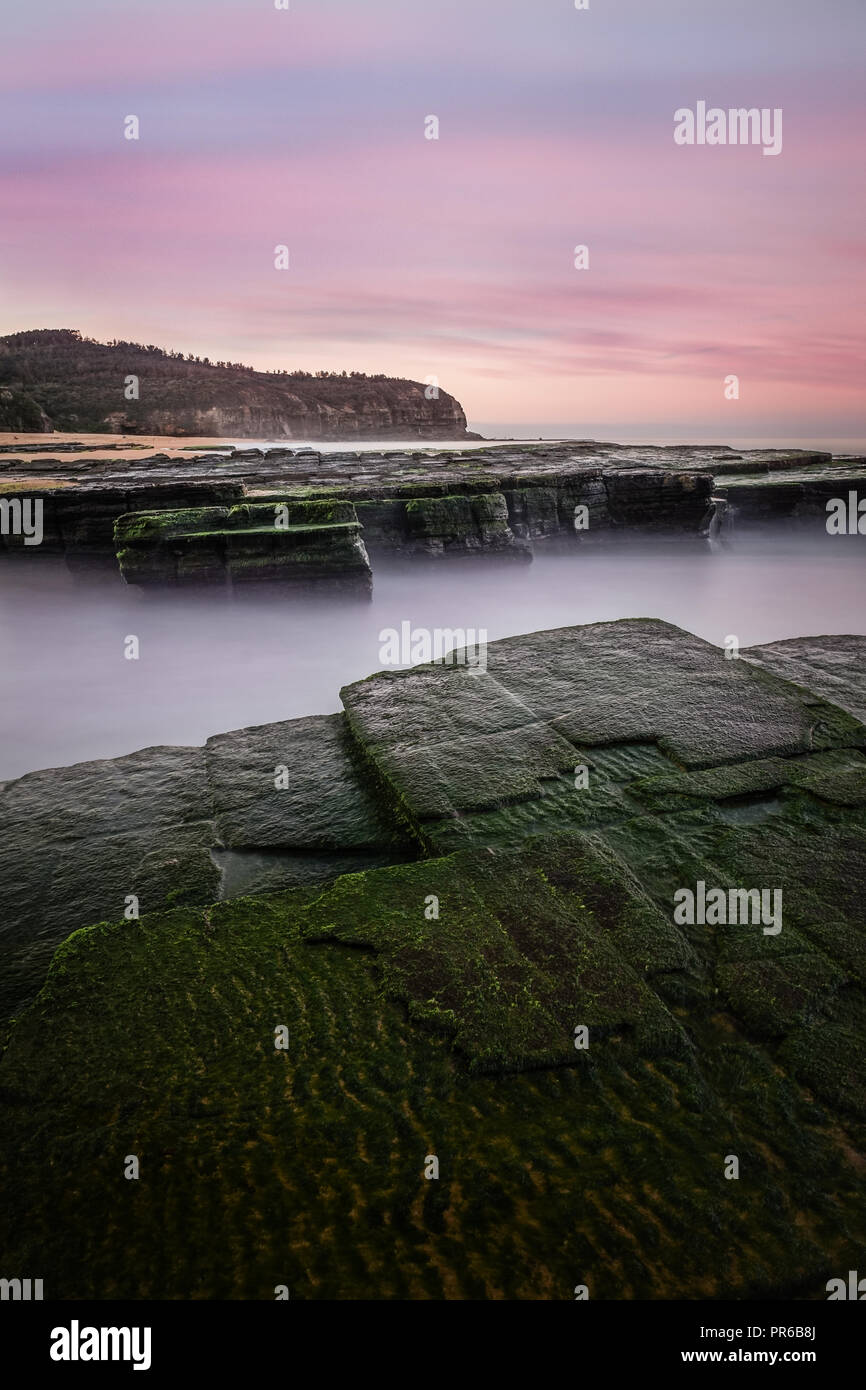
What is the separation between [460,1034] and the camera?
87.1 inches

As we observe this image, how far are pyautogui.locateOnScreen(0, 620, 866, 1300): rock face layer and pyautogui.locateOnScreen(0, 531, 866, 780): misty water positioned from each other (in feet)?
6.10

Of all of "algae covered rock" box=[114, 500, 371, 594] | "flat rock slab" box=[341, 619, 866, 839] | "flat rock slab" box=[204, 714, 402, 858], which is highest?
"algae covered rock" box=[114, 500, 371, 594]

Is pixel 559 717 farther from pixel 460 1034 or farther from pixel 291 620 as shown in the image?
pixel 291 620

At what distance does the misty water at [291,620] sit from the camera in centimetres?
572

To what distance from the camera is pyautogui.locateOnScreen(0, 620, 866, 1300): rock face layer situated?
5.65 feet

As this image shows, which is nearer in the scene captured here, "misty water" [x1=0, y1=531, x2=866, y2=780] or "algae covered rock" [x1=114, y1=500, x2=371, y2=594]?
"misty water" [x1=0, y1=531, x2=866, y2=780]

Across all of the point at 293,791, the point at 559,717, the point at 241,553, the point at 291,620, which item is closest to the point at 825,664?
the point at 559,717

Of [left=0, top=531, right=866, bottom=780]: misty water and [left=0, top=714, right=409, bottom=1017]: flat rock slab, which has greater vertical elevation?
[left=0, top=531, right=866, bottom=780]: misty water

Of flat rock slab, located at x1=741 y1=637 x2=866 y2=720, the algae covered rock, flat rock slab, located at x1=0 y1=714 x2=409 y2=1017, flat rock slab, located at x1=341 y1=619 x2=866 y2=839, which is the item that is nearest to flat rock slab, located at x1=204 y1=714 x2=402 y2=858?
flat rock slab, located at x1=0 y1=714 x2=409 y2=1017

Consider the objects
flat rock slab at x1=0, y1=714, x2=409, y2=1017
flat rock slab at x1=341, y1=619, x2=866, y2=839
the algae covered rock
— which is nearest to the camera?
flat rock slab at x1=0, y1=714, x2=409, y2=1017

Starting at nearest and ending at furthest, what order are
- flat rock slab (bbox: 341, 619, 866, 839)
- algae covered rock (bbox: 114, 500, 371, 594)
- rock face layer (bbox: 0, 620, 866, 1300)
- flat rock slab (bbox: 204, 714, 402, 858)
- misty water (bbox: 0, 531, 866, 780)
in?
rock face layer (bbox: 0, 620, 866, 1300) < flat rock slab (bbox: 204, 714, 402, 858) < flat rock slab (bbox: 341, 619, 866, 839) < misty water (bbox: 0, 531, 866, 780) < algae covered rock (bbox: 114, 500, 371, 594)

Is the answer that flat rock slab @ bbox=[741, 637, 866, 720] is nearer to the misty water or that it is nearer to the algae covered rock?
the misty water

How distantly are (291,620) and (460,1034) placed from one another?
651 cm

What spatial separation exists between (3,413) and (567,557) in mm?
44926
